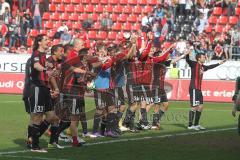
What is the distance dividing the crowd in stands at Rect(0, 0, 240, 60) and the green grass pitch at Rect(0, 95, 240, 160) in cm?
1371

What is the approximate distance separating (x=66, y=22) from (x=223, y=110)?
1654 cm

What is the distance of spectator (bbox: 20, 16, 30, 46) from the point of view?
37.8m

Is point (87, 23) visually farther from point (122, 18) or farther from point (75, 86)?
point (75, 86)

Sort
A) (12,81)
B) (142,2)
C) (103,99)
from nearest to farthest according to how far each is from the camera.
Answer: (103,99) < (12,81) < (142,2)

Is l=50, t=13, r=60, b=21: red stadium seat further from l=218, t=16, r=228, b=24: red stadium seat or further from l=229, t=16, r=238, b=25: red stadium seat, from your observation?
l=229, t=16, r=238, b=25: red stadium seat

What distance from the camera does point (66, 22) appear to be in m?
40.6

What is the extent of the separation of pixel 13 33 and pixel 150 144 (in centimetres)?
2254

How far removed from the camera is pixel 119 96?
18.5 metres

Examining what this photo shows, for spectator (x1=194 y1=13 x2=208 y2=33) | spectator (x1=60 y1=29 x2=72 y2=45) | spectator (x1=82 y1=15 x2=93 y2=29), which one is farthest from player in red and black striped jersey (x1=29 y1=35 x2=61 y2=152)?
spectator (x1=82 y1=15 x2=93 y2=29)

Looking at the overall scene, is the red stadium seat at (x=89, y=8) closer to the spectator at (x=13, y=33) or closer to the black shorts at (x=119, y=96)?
the spectator at (x=13, y=33)

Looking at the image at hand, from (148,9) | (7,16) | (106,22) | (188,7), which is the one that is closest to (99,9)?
(106,22)

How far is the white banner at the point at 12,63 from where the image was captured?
33.5 meters

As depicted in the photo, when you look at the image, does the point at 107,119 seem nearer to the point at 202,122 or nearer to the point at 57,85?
the point at 57,85

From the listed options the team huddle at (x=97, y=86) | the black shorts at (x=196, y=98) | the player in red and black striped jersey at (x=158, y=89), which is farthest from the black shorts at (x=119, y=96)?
the black shorts at (x=196, y=98)
